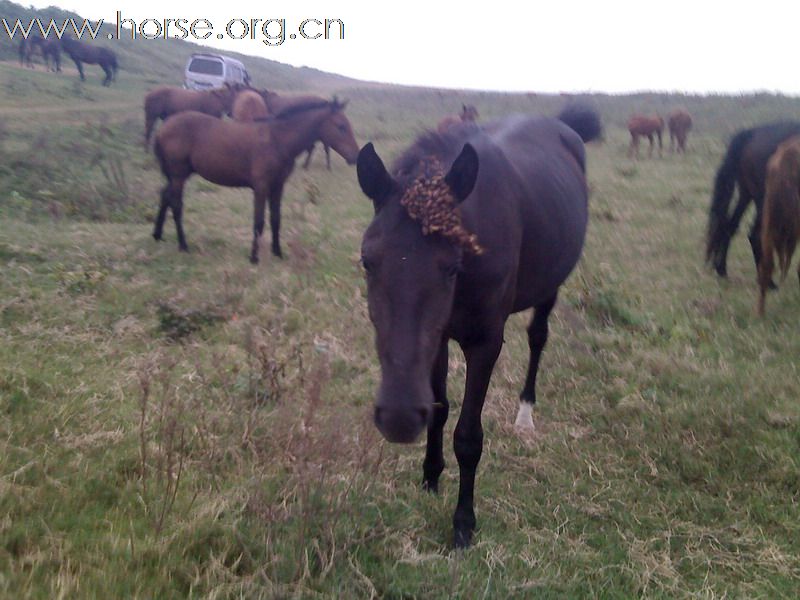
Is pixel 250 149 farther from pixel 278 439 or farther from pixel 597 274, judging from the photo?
pixel 278 439

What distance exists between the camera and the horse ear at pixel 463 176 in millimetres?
2375

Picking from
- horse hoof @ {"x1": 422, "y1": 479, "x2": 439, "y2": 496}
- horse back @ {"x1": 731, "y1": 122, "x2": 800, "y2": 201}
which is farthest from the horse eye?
horse back @ {"x1": 731, "y1": 122, "x2": 800, "y2": 201}

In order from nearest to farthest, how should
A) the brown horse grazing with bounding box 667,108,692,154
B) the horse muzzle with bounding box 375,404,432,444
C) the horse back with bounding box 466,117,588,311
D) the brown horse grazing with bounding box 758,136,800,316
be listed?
the horse muzzle with bounding box 375,404,432,444 < the horse back with bounding box 466,117,588,311 < the brown horse grazing with bounding box 758,136,800,316 < the brown horse grazing with bounding box 667,108,692,154

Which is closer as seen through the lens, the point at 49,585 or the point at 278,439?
the point at 49,585

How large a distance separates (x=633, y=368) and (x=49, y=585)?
13.4 feet

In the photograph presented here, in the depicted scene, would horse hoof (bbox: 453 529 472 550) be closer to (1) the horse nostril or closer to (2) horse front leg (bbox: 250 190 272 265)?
(1) the horse nostril

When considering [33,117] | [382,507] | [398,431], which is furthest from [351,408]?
[33,117]

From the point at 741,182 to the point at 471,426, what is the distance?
20.7ft

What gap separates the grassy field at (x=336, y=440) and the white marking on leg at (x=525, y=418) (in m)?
0.10

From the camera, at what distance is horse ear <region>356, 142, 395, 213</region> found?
233cm

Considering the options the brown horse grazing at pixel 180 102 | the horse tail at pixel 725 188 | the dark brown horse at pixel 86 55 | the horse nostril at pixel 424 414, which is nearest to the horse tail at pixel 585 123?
the horse tail at pixel 725 188

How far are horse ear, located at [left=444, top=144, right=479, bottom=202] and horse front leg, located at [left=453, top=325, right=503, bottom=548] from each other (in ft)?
2.37

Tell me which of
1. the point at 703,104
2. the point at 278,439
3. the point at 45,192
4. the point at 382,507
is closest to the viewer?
the point at 382,507

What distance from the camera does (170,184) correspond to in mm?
8039
